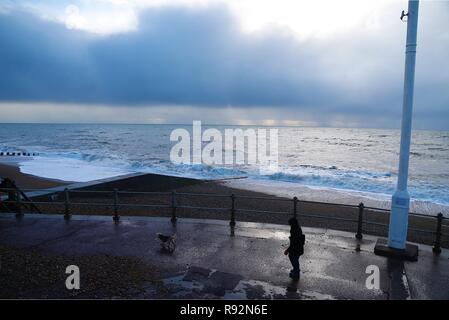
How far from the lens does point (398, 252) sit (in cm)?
696

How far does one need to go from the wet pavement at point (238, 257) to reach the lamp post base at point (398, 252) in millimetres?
170

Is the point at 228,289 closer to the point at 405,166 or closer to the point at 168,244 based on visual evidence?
the point at 168,244

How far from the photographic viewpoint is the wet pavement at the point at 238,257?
5.46 meters

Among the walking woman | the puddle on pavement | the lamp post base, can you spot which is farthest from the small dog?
the lamp post base

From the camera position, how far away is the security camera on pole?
666cm

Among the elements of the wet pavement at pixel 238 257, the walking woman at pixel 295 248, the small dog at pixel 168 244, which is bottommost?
the wet pavement at pixel 238 257

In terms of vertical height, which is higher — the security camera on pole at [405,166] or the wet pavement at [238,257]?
the security camera on pole at [405,166]

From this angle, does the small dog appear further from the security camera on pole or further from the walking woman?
the security camera on pole

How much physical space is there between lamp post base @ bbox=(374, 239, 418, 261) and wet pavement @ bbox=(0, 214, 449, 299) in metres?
0.17

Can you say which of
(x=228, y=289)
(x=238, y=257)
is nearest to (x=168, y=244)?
(x=238, y=257)

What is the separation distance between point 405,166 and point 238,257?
13.4 ft

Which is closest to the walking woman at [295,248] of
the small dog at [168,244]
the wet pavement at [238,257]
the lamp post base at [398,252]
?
the wet pavement at [238,257]

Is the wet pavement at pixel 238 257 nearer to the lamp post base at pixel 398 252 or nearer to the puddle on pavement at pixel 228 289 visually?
the puddle on pavement at pixel 228 289

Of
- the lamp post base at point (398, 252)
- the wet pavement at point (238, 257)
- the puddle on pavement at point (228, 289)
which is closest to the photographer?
the puddle on pavement at point (228, 289)
